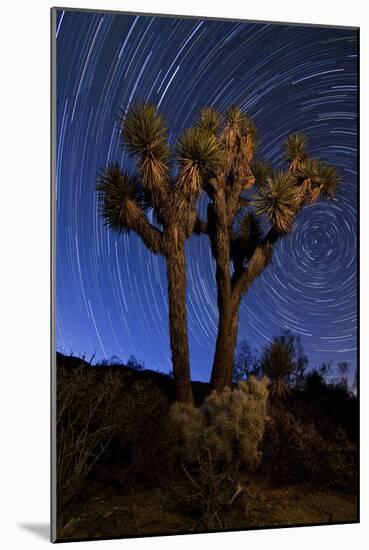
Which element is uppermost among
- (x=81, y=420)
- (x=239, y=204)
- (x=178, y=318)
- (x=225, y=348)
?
(x=239, y=204)

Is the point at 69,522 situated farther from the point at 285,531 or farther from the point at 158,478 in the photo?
the point at 285,531

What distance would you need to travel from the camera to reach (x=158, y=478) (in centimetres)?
1094

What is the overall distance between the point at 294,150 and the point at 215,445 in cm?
243

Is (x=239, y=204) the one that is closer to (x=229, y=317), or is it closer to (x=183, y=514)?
(x=229, y=317)

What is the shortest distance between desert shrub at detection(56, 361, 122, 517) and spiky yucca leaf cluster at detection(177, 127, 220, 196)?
162cm

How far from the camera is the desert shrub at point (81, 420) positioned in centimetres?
1068

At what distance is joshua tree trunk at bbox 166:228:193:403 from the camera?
11.0 meters

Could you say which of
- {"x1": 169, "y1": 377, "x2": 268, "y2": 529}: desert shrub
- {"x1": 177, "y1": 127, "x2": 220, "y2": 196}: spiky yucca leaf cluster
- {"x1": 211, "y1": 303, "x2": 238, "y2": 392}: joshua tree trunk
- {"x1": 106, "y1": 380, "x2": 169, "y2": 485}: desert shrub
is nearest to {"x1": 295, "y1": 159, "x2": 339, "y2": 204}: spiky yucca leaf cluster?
{"x1": 177, "y1": 127, "x2": 220, "y2": 196}: spiky yucca leaf cluster

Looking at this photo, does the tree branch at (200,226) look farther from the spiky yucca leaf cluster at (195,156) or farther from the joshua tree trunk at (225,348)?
the joshua tree trunk at (225,348)

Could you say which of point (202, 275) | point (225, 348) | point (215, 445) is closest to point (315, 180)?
point (202, 275)

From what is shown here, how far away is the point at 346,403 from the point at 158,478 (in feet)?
5.66

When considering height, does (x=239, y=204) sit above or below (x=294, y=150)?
below

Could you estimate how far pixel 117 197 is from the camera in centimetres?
1091

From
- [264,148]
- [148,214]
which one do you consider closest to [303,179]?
[264,148]
